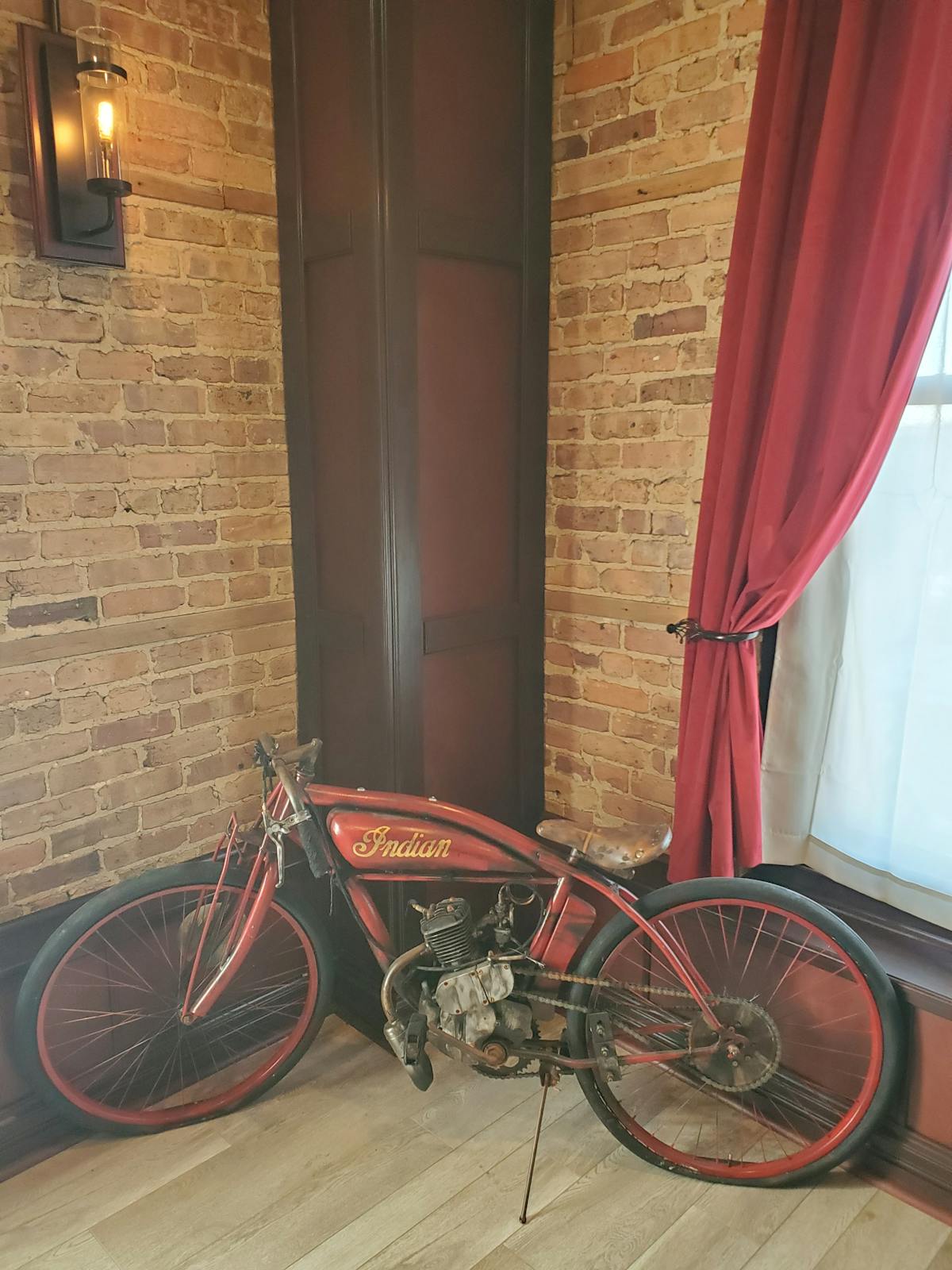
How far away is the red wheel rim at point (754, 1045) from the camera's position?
2.05m

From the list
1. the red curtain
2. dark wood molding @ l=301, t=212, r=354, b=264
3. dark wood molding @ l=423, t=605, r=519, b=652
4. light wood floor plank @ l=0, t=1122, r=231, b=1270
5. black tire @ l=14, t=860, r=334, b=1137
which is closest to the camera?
the red curtain

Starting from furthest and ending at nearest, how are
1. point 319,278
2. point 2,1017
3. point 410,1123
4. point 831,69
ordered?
point 319,278 < point 410,1123 < point 2,1017 < point 831,69

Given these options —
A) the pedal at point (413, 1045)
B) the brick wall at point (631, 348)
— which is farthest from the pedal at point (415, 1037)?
the brick wall at point (631, 348)

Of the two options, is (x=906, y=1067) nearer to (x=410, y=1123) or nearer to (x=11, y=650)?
(x=410, y=1123)

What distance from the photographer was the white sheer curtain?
1.96m

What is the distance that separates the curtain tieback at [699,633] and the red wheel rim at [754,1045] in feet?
1.89

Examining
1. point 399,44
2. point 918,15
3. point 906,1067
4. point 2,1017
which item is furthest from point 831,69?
point 2,1017

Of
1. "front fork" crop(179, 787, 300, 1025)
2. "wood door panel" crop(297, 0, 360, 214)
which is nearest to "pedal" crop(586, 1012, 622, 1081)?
"front fork" crop(179, 787, 300, 1025)

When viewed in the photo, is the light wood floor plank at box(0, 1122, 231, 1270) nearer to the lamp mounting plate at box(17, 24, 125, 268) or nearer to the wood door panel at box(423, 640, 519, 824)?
the wood door panel at box(423, 640, 519, 824)

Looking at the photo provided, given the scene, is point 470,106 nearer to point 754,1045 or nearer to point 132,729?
point 132,729

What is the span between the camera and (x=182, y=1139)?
215 centimetres

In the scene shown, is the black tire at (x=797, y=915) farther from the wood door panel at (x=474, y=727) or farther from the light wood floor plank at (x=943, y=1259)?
the wood door panel at (x=474, y=727)

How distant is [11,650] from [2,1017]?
2.61 feet

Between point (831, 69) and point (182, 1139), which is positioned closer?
point (831, 69)
